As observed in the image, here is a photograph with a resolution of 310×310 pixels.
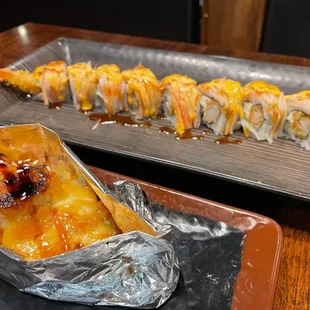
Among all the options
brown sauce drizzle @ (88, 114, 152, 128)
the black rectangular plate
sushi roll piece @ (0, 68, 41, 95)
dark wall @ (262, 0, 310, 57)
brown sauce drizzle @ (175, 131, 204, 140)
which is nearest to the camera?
the black rectangular plate

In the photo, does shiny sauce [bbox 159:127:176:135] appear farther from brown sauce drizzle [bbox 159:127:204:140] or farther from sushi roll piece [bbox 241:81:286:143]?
sushi roll piece [bbox 241:81:286:143]

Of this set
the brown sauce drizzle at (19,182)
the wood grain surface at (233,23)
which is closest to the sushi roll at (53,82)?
the brown sauce drizzle at (19,182)

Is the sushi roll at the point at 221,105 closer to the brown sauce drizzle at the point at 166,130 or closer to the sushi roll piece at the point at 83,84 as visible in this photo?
the brown sauce drizzle at the point at 166,130

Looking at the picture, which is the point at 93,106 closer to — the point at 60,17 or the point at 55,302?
the point at 55,302

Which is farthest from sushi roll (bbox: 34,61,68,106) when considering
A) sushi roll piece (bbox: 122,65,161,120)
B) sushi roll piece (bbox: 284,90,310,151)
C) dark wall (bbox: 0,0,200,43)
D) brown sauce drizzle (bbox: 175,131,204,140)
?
dark wall (bbox: 0,0,200,43)

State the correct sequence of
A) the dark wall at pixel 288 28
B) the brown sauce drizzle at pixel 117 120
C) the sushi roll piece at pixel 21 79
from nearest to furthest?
1. the brown sauce drizzle at pixel 117 120
2. the sushi roll piece at pixel 21 79
3. the dark wall at pixel 288 28
